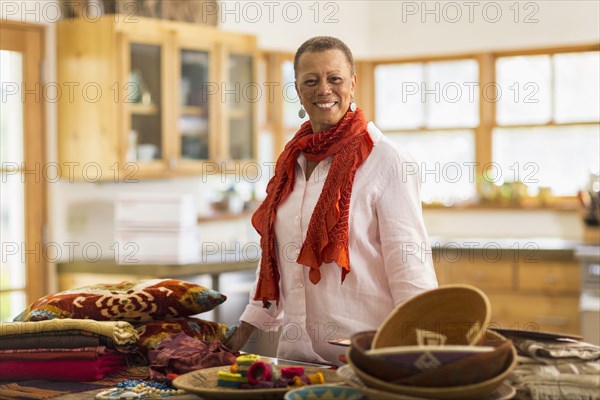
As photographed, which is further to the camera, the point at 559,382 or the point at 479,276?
the point at 479,276

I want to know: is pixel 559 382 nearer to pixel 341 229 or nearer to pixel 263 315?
pixel 341 229

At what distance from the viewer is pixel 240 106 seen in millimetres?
5758

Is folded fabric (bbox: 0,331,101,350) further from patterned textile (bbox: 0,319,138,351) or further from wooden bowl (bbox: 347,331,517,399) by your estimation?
wooden bowl (bbox: 347,331,517,399)

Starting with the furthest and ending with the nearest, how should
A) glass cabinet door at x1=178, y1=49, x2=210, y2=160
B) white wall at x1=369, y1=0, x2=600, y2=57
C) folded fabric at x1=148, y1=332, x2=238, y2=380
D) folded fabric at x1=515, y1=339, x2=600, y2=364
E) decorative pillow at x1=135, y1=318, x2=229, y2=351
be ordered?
white wall at x1=369, y1=0, x2=600, y2=57 → glass cabinet door at x1=178, y1=49, x2=210, y2=160 → decorative pillow at x1=135, y1=318, x2=229, y2=351 → folded fabric at x1=148, y1=332, x2=238, y2=380 → folded fabric at x1=515, y1=339, x2=600, y2=364

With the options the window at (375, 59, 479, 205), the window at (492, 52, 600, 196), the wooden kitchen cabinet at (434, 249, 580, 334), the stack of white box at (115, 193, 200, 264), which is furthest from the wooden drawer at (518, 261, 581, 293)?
the stack of white box at (115, 193, 200, 264)

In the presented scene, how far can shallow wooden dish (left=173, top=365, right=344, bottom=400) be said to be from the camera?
183 centimetres

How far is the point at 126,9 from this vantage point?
4.99 meters

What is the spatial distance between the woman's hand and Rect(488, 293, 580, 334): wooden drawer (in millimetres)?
3079

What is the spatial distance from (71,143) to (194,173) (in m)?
0.77

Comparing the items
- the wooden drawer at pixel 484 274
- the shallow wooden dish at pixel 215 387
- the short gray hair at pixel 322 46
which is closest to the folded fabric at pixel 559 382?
the shallow wooden dish at pixel 215 387

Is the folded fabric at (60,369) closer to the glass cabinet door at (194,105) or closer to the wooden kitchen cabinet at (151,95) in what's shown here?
the wooden kitchen cabinet at (151,95)

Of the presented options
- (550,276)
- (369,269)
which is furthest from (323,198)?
(550,276)

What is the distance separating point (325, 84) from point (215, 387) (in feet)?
2.93

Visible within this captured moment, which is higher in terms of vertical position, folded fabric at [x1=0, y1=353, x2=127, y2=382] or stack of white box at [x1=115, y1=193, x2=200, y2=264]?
stack of white box at [x1=115, y1=193, x2=200, y2=264]
